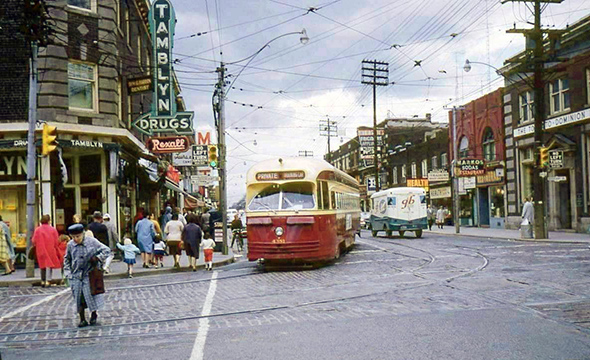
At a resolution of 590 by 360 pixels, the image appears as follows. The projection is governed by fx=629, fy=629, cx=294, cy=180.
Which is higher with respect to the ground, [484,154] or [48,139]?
[484,154]

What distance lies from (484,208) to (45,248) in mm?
36189

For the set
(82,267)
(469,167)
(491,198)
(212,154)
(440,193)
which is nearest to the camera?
(82,267)

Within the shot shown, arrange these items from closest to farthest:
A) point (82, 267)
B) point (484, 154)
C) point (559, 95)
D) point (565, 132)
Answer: point (82, 267), point (565, 132), point (559, 95), point (484, 154)

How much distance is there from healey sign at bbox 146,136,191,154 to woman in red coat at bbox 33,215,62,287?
10095 mm

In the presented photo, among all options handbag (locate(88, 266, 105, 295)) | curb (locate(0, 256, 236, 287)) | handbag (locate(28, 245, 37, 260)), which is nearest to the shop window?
curb (locate(0, 256, 236, 287))

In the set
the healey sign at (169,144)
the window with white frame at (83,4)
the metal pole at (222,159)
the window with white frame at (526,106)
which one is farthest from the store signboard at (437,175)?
the window with white frame at (83,4)

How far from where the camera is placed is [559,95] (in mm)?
33094

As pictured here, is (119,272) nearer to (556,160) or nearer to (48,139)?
(48,139)

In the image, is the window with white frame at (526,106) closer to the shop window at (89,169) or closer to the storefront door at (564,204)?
the storefront door at (564,204)

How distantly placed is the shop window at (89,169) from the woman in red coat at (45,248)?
7232 mm

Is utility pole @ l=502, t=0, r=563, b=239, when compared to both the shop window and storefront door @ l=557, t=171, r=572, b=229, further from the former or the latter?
the shop window

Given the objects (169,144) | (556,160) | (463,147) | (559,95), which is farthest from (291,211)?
(463,147)

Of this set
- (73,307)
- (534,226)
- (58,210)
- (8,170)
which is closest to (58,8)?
(8,170)

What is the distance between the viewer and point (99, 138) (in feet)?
72.4
